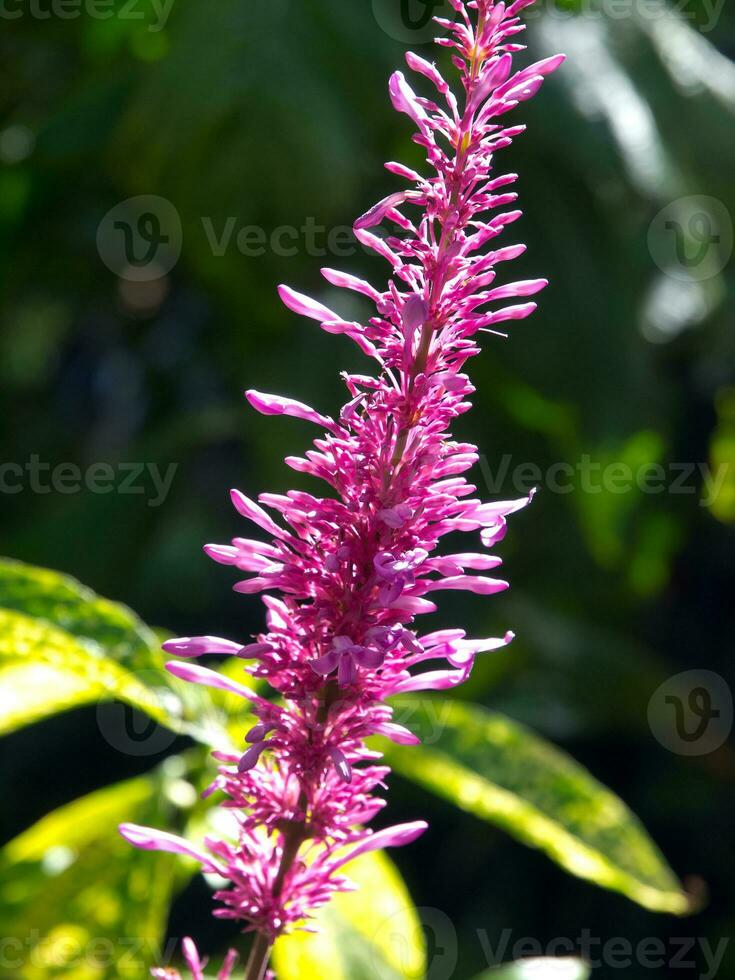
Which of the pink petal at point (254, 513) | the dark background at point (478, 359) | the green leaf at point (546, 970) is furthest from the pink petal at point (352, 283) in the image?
the dark background at point (478, 359)

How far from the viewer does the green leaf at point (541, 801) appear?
1.00 metres

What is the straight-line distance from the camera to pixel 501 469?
2.09 metres

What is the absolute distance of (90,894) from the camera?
102 cm

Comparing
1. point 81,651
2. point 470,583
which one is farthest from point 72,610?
point 470,583

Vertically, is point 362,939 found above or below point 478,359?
below

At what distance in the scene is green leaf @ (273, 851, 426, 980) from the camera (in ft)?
3.29

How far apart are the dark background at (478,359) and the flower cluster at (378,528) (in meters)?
1.17

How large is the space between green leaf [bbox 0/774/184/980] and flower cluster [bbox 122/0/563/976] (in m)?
0.44

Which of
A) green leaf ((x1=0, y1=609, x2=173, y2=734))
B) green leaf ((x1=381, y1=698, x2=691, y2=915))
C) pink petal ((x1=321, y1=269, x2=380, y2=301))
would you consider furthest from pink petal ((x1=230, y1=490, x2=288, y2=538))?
green leaf ((x1=381, y1=698, x2=691, y2=915))

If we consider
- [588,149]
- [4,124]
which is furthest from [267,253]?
[4,124]

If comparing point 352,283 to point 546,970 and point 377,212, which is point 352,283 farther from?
point 546,970

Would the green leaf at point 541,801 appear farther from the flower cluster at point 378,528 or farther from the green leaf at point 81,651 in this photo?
the flower cluster at point 378,528

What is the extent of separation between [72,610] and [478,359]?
4.31 ft

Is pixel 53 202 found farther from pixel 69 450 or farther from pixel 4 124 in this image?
pixel 69 450
